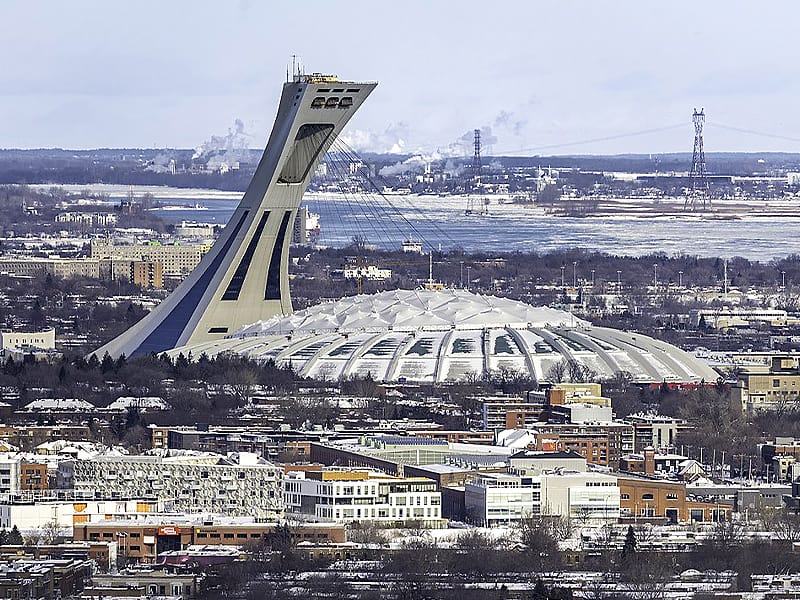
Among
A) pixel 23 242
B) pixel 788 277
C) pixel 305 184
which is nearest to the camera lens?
pixel 305 184

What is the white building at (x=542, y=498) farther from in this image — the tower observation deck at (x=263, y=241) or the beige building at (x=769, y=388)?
the tower observation deck at (x=263, y=241)

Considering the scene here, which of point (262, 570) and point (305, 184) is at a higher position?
point (305, 184)

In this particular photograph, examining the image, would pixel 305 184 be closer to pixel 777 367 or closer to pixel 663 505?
pixel 777 367

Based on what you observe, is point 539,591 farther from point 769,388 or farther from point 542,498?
point 769,388

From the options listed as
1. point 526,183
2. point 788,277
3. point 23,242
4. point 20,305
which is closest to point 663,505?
point 20,305

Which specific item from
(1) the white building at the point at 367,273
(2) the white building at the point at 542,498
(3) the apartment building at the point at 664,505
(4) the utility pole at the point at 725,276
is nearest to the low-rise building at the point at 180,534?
(2) the white building at the point at 542,498

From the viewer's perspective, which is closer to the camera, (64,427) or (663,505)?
(663,505)

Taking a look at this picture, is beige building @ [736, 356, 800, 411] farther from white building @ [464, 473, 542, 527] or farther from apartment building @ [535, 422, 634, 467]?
white building @ [464, 473, 542, 527]
